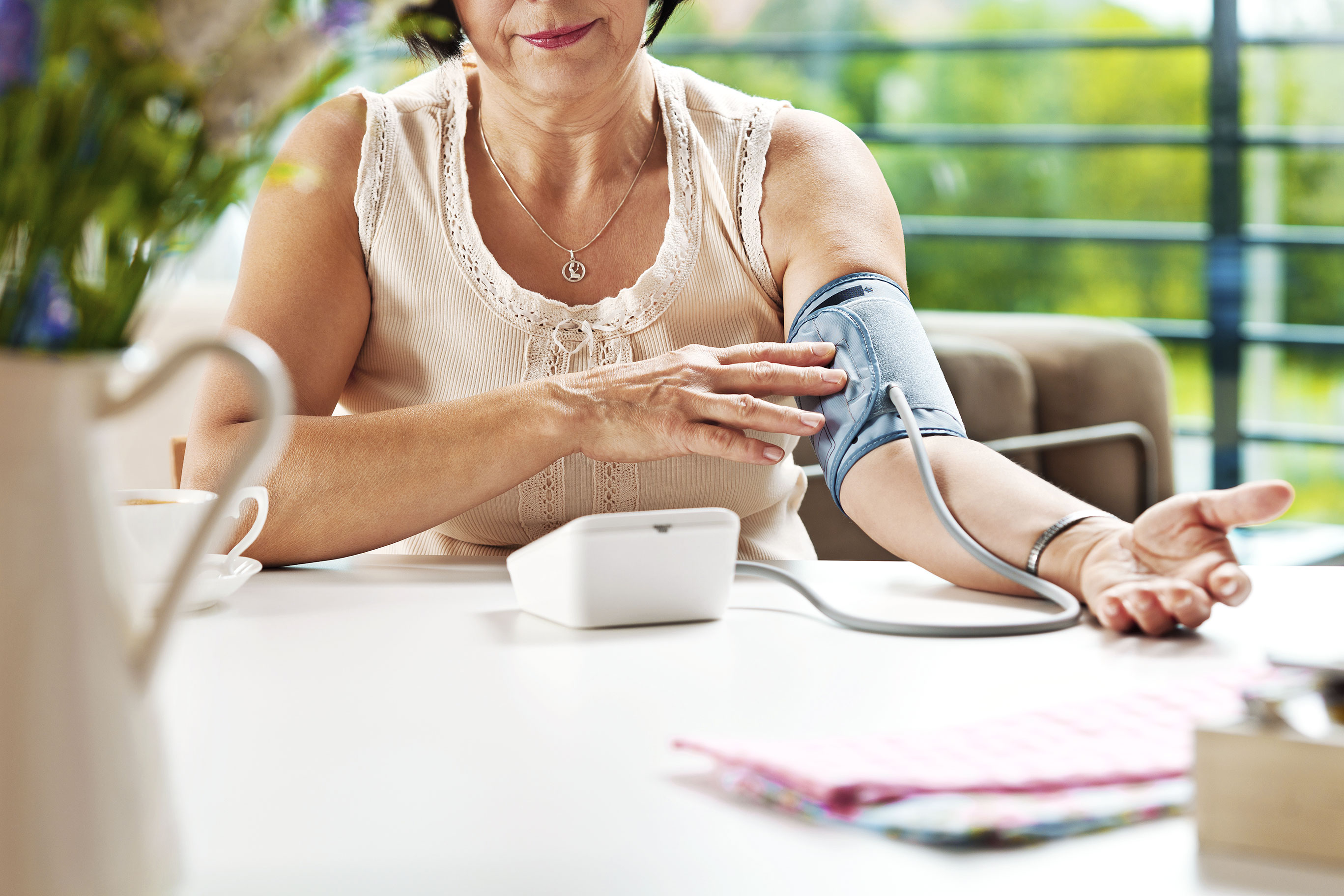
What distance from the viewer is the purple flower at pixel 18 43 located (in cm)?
35

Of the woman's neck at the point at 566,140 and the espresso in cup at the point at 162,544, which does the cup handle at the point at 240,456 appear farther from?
the woman's neck at the point at 566,140

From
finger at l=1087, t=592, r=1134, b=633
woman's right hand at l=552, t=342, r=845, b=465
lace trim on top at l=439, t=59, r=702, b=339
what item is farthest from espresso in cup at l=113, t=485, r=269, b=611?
finger at l=1087, t=592, r=1134, b=633

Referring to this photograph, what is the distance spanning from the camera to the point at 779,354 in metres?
1.10

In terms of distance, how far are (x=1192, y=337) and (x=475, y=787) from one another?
13.3 feet

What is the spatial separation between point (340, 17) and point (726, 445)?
0.73 meters

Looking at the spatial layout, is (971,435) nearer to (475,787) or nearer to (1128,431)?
(1128,431)

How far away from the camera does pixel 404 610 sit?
94 cm

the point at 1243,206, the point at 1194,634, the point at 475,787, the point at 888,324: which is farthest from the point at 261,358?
the point at 1243,206

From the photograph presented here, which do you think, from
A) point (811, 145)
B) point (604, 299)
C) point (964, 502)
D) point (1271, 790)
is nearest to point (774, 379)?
point (964, 502)

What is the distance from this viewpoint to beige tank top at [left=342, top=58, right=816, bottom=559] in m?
1.30

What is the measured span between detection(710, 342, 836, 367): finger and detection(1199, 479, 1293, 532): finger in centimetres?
37

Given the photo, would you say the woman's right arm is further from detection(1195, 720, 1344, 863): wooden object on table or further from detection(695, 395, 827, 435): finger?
detection(1195, 720, 1344, 863): wooden object on table

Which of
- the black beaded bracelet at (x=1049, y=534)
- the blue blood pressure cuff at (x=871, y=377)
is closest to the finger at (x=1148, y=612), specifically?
the black beaded bracelet at (x=1049, y=534)

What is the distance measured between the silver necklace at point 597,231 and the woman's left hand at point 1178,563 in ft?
2.17
